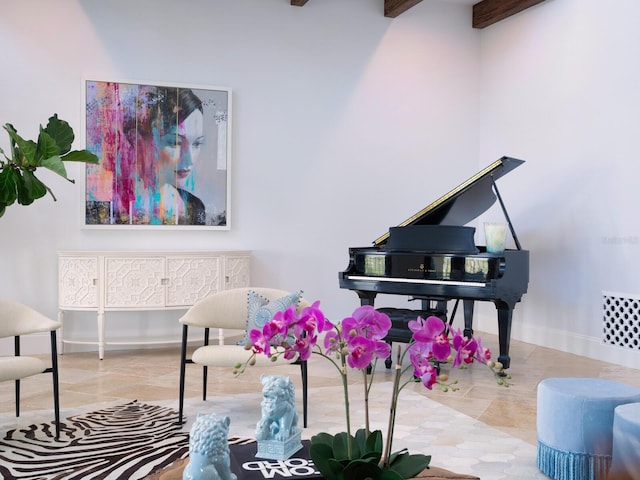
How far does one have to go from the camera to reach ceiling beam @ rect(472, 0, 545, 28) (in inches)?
282

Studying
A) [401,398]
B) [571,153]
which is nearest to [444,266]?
[401,398]

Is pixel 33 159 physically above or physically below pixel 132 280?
above

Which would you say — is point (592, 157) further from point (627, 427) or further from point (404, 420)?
point (627, 427)

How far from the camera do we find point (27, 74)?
625 cm

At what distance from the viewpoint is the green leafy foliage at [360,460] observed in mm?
1641

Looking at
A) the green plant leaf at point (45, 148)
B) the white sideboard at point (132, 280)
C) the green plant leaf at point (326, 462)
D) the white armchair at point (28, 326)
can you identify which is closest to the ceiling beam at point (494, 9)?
the white sideboard at point (132, 280)

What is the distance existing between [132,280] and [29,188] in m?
2.21

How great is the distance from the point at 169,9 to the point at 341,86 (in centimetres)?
195

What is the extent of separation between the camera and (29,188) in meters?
4.03

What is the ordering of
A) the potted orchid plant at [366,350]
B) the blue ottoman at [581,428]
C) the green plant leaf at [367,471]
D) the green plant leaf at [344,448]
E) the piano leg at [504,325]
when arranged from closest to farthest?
the potted orchid plant at [366,350] → the green plant leaf at [367,471] → the green plant leaf at [344,448] → the blue ottoman at [581,428] → the piano leg at [504,325]

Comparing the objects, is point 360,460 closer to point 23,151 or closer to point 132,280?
point 23,151

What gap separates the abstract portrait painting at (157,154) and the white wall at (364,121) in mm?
139

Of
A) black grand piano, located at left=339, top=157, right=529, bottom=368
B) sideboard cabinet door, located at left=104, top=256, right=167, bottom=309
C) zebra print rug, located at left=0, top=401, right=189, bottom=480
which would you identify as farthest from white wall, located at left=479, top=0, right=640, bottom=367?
zebra print rug, located at left=0, top=401, right=189, bottom=480

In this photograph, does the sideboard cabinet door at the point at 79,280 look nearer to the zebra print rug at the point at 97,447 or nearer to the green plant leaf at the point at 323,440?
the zebra print rug at the point at 97,447
